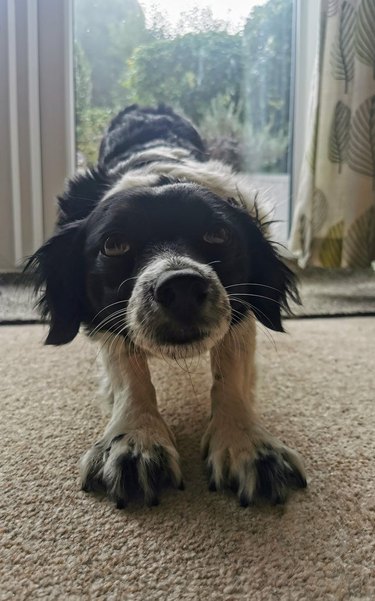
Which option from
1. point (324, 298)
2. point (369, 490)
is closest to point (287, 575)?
point (369, 490)

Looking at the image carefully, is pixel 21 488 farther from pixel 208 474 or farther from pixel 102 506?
pixel 208 474

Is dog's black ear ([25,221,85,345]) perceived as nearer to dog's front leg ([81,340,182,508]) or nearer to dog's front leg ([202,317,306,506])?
dog's front leg ([81,340,182,508])

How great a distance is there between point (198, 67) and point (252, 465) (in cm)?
269

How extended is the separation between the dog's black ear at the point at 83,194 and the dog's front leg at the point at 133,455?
1.68 ft

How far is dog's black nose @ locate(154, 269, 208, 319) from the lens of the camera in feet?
3.16

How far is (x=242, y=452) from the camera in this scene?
1007 millimetres

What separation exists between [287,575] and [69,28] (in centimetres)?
284

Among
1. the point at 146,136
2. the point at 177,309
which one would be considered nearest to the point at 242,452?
the point at 177,309

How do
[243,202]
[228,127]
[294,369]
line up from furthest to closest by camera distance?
[228,127] < [294,369] < [243,202]

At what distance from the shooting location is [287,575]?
76 centimetres

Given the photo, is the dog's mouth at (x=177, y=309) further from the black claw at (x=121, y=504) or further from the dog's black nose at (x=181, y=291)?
the black claw at (x=121, y=504)

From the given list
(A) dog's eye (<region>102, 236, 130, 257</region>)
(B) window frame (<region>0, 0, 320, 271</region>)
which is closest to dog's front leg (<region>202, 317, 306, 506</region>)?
(A) dog's eye (<region>102, 236, 130, 257</region>)

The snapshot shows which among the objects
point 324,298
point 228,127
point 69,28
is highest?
point 69,28

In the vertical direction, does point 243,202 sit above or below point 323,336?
above
